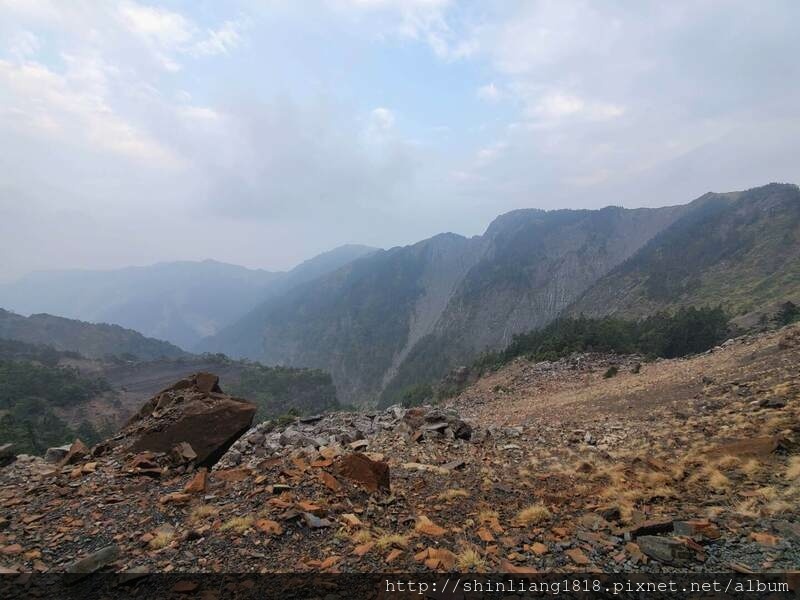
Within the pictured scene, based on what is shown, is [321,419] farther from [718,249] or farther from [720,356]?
[718,249]

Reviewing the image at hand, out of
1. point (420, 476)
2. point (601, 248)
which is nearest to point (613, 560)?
point (420, 476)

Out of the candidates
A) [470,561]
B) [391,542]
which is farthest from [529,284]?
[470,561]

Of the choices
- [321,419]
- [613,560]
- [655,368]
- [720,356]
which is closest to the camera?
[613,560]

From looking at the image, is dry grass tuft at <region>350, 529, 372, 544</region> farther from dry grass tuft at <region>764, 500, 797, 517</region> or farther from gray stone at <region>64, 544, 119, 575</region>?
dry grass tuft at <region>764, 500, 797, 517</region>

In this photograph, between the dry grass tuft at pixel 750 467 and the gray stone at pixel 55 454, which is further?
the gray stone at pixel 55 454

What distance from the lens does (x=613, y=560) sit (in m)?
5.28

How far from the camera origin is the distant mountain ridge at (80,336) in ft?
416

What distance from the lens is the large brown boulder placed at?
1005cm

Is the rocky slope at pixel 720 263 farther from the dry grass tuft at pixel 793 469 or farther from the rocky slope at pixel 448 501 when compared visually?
the dry grass tuft at pixel 793 469

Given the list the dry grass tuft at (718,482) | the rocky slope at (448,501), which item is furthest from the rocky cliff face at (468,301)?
the dry grass tuft at (718,482)

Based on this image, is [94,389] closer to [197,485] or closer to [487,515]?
[197,485]

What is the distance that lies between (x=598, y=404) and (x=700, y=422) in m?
6.04

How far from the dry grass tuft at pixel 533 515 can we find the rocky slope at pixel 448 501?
3 centimetres

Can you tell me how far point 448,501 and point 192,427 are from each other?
265 inches
